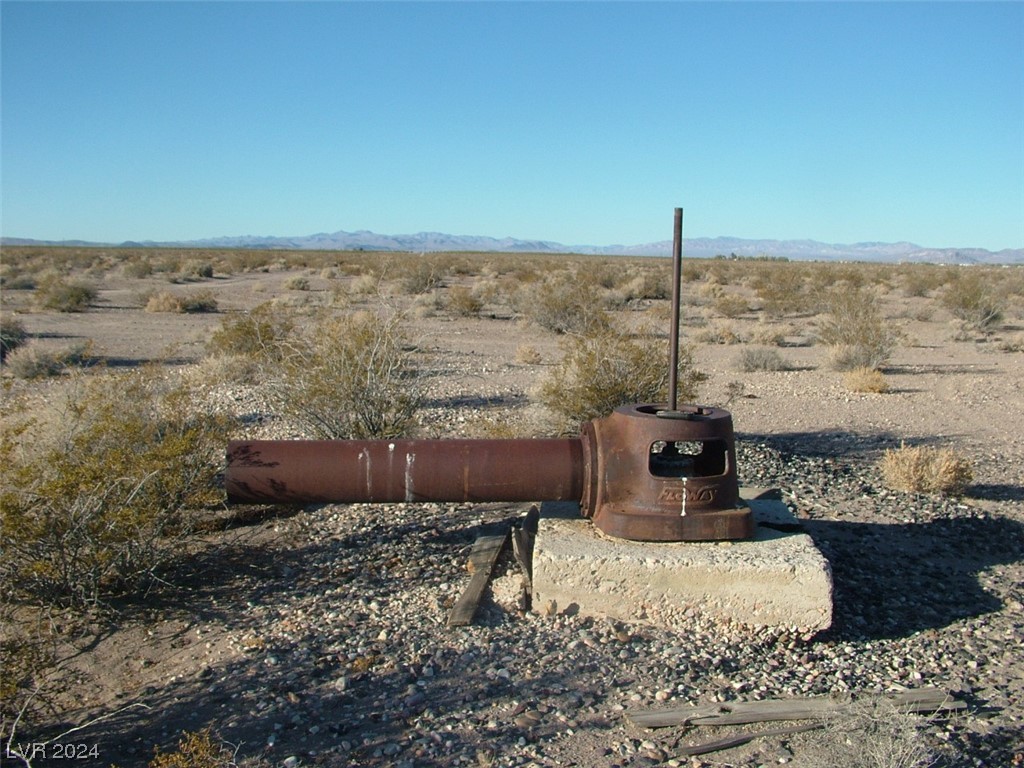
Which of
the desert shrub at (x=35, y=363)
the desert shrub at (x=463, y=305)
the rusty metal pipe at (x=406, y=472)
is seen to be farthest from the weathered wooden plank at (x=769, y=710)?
the desert shrub at (x=463, y=305)

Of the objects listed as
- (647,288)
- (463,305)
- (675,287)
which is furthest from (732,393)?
(647,288)

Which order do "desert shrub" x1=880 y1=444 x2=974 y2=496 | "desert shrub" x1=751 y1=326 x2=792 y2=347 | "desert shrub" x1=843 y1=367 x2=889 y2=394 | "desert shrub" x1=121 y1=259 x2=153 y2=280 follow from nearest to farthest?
1. "desert shrub" x1=880 y1=444 x2=974 y2=496
2. "desert shrub" x1=843 y1=367 x2=889 y2=394
3. "desert shrub" x1=751 y1=326 x2=792 y2=347
4. "desert shrub" x1=121 y1=259 x2=153 y2=280

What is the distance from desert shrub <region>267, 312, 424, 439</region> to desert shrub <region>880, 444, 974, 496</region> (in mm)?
4658

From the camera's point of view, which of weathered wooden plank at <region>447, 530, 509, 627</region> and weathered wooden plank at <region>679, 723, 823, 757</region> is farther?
weathered wooden plank at <region>447, 530, 509, 627</region>

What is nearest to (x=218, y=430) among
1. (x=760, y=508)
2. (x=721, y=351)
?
(x=760, y=508)

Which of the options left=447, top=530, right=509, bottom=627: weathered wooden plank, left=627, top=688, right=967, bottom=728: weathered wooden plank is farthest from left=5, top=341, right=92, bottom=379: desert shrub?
left=627, top=688, right=967, bottom=728: weathered wooden plank

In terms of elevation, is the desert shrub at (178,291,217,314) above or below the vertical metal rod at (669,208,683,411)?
below

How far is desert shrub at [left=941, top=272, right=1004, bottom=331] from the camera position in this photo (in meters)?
25.4

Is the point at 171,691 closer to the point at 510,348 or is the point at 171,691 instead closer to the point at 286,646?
the point at 286,646

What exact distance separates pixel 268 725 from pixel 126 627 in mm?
1579

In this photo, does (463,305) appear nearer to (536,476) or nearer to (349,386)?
(349,386)

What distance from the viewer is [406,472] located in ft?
18.3

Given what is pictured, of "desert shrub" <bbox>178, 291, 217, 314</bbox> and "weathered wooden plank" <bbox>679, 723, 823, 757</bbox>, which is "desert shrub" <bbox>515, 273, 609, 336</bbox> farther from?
"weathered wooden plank" <bbox>679, 723, 823, 757</bbox>

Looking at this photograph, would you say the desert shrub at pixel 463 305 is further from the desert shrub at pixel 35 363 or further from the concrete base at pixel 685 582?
the concrete base at pixel 685 582
